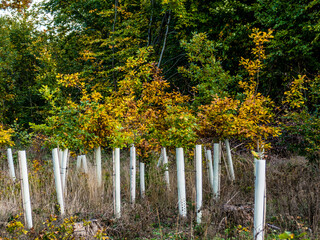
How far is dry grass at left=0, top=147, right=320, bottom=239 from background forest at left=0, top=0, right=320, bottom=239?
651mm

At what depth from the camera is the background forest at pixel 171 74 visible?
468 centimetres

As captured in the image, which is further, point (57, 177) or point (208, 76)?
point (208, 76)

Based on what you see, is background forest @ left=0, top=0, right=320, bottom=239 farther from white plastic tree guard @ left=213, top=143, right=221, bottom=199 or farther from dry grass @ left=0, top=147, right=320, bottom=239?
dry grass @ left=0, top=147, right=320, bottom=239

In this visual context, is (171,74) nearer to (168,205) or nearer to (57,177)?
(168,205)

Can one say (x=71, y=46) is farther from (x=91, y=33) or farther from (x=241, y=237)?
(x=241, y=237)

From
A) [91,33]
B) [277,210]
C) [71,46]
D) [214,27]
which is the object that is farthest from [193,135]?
[71,46]

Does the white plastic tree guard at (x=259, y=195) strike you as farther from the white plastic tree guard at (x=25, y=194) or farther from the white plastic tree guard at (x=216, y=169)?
the white plastic tree guard at (x=25, y=194)

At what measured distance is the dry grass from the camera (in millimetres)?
3754

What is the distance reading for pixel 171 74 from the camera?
11406 mm

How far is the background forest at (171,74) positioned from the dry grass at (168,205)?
651mm

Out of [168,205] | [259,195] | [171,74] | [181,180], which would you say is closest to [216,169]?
[181,180]

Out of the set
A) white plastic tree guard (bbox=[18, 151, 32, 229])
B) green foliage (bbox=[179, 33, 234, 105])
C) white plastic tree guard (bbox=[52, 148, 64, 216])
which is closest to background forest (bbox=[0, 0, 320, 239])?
green foliage (bbox=[179, 33, 234, 105])

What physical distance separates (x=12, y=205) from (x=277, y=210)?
3.88 metres

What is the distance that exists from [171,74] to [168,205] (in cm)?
757
